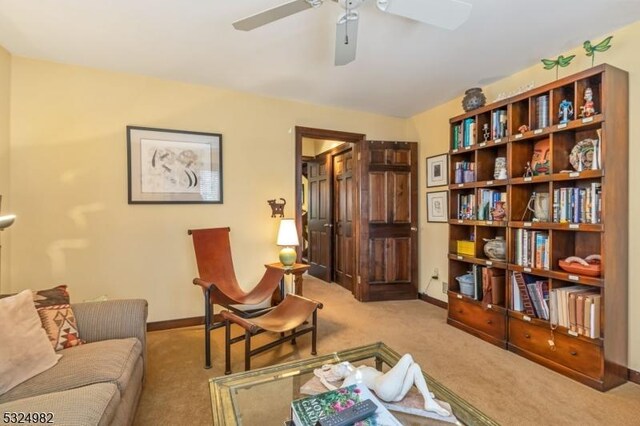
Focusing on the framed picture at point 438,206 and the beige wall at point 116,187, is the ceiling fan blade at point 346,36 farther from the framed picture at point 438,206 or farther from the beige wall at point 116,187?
the framed picture at point 438,206

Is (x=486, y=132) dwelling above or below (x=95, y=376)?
above

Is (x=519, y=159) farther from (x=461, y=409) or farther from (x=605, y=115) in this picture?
(x=461, y=409)

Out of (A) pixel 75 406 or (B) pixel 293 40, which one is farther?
(B) pixel 293 40

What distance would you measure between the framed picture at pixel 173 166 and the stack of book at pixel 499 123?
264cm

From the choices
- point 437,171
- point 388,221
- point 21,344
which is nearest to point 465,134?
point 437,171

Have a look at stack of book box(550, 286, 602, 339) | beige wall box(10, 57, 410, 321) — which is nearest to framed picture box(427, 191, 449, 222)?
stack of book box(550, 286, 602, 339)

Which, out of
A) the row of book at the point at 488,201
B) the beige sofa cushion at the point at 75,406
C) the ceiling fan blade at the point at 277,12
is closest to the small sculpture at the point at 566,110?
the row of book at the point at 488,201

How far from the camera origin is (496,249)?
284cm

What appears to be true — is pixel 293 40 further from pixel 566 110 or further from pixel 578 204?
pixel 578 204

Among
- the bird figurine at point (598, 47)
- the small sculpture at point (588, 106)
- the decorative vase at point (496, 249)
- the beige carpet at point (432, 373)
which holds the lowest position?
the beige carpet at point (432, 373)

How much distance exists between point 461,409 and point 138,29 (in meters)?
2.97

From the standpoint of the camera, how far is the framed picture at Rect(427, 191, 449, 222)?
3.77 metres

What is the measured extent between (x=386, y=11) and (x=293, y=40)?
926mm

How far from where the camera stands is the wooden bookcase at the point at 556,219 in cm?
211
